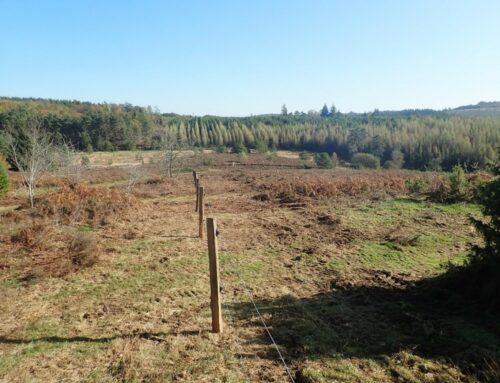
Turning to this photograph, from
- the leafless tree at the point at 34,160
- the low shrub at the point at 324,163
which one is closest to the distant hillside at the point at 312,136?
the low shrub at the point at 324,163

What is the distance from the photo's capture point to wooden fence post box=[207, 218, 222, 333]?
→ 565cm

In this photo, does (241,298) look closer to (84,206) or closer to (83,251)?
(83,251)

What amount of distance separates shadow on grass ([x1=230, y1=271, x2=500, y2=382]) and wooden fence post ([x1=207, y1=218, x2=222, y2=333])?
0.68m

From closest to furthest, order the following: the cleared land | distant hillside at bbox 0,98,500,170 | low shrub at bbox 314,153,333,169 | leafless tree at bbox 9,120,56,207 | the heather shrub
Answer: the cleared land < leafless tree at bbox 9,120,56,207 < low shrub at bbox 314,153,333,169 < the heather shrub < distant hillside at bbox 0,98,500,170

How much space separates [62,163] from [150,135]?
166 feet

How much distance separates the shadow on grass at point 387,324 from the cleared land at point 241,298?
0.09 ft

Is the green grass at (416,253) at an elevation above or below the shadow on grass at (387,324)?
below

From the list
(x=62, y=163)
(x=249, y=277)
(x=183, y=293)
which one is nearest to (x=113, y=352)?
(x=183, y=293)

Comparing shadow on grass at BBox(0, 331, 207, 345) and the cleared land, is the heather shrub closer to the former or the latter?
the cleared land

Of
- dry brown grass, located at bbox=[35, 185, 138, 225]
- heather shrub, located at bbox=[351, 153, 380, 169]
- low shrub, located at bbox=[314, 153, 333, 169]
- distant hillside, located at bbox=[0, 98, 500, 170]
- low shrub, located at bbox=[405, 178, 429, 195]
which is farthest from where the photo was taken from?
distant hillside, located at bbox=[0, 98, 500, 170]

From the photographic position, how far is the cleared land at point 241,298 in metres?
5.08

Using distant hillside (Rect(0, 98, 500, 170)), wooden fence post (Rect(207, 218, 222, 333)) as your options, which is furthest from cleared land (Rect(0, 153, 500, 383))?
distant hillside (Rect(0, 98, 500, 170))

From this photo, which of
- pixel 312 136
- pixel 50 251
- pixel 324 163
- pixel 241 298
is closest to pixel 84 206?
pixel 50 251

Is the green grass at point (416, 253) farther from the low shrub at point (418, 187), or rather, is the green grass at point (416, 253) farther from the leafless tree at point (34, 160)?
the leafless tree at point (34, 160)
